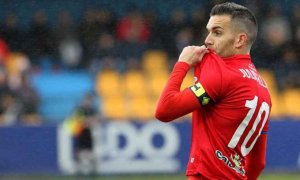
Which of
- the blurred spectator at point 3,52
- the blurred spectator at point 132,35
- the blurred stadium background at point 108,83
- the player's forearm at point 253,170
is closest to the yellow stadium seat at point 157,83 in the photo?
the blurred stadium background at point 108,83

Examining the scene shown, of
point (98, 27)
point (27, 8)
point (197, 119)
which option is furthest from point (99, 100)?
point (197, 119)

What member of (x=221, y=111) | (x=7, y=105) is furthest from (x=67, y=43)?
(x=221, y=111)

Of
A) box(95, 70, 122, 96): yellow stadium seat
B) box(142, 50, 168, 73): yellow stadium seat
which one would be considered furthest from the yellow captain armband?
box(142, 50, 168, 73): yellow stadium seat

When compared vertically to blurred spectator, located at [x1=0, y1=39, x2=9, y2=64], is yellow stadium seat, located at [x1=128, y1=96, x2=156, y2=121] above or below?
below

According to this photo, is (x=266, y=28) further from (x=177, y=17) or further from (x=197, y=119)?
(x=197, y=119)

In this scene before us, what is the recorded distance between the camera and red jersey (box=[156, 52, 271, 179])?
15.6 feet

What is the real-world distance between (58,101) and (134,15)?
2.49 metres

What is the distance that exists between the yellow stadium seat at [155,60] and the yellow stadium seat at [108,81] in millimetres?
615

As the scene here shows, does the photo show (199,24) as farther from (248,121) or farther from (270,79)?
(248,121)

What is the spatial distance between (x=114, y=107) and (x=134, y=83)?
0.68 m

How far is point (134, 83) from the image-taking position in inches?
575

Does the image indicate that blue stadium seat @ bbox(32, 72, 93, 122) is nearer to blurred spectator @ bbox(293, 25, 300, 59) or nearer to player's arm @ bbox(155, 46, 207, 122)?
blurred spectator @ bbox(293, 25, 300, 59)

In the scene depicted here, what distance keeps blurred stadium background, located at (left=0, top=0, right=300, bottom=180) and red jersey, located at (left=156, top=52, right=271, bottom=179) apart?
8.19 metres

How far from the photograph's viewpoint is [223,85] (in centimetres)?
477
